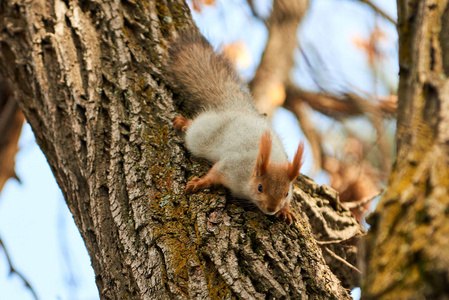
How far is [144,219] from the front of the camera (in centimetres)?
225

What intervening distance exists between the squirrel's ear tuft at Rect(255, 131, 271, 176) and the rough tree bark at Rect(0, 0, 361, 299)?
33 cm

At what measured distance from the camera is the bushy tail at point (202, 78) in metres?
3.21

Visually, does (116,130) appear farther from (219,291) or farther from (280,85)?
(280,85)

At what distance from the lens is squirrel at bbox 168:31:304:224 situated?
9.12 ft

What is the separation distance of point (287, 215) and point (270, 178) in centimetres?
37

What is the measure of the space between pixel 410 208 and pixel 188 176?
68.4 inches

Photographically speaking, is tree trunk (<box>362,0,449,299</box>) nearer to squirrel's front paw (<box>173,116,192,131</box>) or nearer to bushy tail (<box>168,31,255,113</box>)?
squirrel's front paw (<box>173,116,192,131</box>)

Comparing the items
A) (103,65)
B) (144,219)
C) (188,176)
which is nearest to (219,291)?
(144,219)

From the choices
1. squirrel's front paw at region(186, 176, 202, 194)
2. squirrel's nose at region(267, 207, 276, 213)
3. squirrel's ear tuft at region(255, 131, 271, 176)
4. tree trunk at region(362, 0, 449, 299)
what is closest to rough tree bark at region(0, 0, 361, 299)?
squirrel's front paw at region(186, 176, 202, 194)

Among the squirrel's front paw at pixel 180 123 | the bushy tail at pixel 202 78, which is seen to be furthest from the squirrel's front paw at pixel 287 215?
the bushy tail at pixel 202 78

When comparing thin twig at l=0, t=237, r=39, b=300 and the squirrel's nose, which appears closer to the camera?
the squirrel's nose

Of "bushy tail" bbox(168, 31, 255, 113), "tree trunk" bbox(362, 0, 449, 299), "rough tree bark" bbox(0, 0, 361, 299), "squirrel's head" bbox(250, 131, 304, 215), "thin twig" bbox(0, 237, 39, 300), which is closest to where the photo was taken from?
"tree trunk" bbox(362, 0, 449, 299)

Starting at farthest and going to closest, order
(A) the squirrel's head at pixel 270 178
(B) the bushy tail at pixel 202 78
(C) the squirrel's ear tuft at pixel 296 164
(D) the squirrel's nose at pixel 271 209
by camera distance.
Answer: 1. (B) the bushy tail at pixel 202 78
2. (C) the squirrel's ear tuft at pixel 296 164
3. (A) the squirrel's head at pixel 270 178
4. (D) the squirrel's nose at pixel 271 209

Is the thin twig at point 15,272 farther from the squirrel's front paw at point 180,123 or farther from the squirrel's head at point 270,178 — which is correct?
the squirrel's head at point 270,178
